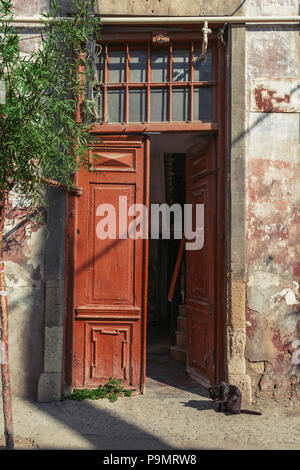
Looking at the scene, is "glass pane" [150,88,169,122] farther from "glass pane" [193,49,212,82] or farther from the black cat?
the black cat

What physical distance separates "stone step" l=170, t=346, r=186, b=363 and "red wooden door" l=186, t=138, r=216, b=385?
2.59 feet

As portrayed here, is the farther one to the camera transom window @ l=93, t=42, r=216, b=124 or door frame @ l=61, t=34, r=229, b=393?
transom window @ l=93, t=42, r=216, b=124

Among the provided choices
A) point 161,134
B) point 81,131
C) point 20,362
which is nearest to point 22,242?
point 20,362

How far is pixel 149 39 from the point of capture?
17.0 feet

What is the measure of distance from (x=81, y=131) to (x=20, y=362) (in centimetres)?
288

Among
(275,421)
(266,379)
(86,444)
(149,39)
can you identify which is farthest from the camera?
(149,39)

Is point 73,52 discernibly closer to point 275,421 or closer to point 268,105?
point 268,105

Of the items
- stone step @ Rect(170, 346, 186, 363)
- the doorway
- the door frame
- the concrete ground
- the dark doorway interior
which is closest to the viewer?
the concrete ground

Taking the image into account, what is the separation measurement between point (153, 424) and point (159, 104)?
148 inches

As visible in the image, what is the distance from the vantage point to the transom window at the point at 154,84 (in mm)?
5184

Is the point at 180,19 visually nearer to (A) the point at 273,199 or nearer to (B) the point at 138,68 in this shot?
(B) the point at 138,68

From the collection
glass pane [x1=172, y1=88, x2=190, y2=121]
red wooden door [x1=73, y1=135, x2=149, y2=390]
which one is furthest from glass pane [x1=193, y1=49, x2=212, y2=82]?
red wooden door [x1=73, y1=135, x2=149, y2=390]

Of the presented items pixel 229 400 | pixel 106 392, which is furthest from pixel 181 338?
pixel 229 400

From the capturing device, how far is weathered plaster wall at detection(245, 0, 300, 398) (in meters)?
4.84
